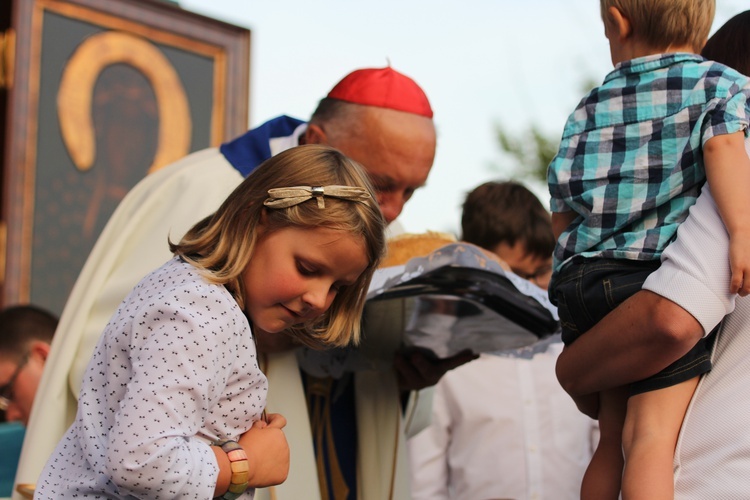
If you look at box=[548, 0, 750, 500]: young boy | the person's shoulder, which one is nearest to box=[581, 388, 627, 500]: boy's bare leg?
box=[548, 0, 750, 500]: young boy

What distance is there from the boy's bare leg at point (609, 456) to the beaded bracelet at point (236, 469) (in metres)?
0.80

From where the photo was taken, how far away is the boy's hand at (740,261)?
7.25 feet

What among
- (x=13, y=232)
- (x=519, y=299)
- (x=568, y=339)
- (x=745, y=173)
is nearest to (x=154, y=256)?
(x=519, y=299)

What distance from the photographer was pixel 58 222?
585cm

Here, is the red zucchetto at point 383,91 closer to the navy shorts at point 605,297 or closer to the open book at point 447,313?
the open book at point 447,313

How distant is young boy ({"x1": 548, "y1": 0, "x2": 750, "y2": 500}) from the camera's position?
2309 mm

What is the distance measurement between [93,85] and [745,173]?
175 inches

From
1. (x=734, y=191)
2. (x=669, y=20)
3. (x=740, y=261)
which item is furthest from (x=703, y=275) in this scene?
(x=669, y=20)

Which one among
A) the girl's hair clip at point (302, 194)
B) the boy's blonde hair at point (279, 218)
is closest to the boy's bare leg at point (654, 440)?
the boy's blonde hair at point (279, 218)

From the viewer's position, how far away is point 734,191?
2256mm

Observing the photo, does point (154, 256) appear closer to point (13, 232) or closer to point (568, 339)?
point (568, 339)

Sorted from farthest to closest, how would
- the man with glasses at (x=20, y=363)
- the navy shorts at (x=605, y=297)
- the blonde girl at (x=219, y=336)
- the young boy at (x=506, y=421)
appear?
the young boy at (x=506, y=421), the man with glasses at (x=20, y=363), the navy shorts at (x=605, y=297), the blonde girl at (x=219, y=336)

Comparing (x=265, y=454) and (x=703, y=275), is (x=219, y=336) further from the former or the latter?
(x=703, y=275)

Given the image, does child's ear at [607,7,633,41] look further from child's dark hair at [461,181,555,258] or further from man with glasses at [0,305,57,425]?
man with glasses at [0,305,57,425]
